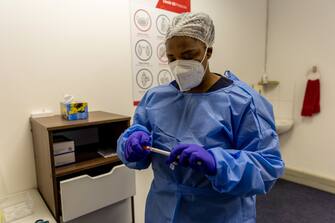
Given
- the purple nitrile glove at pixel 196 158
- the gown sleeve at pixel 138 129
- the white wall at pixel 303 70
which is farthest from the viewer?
the white wall at pixel 303 70

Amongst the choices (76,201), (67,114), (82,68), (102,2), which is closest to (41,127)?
(67,114)

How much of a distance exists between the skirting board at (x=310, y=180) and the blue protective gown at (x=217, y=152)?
2.09 metres

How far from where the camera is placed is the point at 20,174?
52.8 inches

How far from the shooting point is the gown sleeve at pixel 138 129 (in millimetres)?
960

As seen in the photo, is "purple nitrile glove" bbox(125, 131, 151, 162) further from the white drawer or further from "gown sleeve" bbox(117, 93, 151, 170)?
the white drawer

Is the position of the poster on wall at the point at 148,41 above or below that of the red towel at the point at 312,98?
above

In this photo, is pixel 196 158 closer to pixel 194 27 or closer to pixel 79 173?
pixel 194 27

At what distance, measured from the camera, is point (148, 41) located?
5.89ft

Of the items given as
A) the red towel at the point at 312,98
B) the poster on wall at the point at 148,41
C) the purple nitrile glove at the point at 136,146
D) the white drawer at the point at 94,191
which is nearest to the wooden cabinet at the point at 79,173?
the white drawer at the point at 94,191

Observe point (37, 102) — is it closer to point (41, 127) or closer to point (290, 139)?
point (41, 127)

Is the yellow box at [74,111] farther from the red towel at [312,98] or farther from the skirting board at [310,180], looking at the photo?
the skirting board at [310,180]

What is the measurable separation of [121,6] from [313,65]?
2081 millimetres

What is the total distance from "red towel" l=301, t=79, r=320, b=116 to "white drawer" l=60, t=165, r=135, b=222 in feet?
6.96

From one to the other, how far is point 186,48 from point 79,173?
2.73ft
